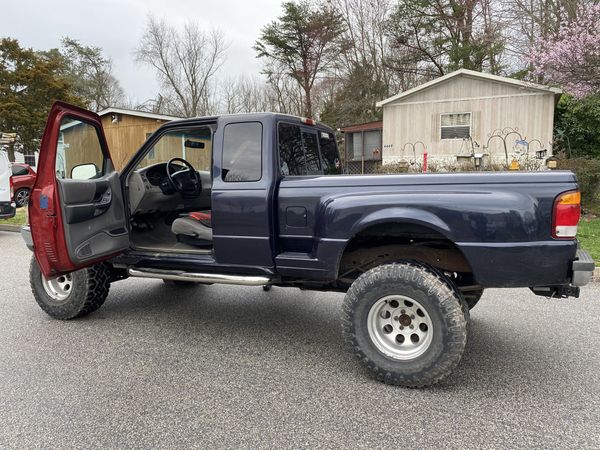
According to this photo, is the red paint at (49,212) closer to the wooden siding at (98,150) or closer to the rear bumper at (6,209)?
the wooden siding at (98,150)

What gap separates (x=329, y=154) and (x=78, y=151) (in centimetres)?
238

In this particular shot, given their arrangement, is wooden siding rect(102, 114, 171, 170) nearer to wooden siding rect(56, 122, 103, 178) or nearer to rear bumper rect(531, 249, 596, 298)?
wooden siding rect(56, 122, 103, 178)

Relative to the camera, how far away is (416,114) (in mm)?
15320

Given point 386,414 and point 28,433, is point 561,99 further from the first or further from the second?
point 28,433

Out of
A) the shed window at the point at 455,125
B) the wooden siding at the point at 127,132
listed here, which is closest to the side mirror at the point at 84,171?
the shed window at the point at 455,125

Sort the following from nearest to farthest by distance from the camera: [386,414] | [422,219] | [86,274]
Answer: [386,414], [422,219], [86,274]

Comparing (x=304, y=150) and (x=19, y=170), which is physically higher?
(x=19, y=170)

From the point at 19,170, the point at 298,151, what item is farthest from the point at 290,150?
the point at 19,170

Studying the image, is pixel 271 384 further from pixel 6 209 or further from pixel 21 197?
pixel 21 197

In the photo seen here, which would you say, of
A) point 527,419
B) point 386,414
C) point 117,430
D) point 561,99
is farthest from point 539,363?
point 561,99

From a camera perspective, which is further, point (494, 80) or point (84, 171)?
point (494, 80)

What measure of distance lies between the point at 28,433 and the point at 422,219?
2.67 metres

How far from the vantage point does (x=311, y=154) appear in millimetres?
4148

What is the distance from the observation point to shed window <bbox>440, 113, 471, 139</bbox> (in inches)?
575
